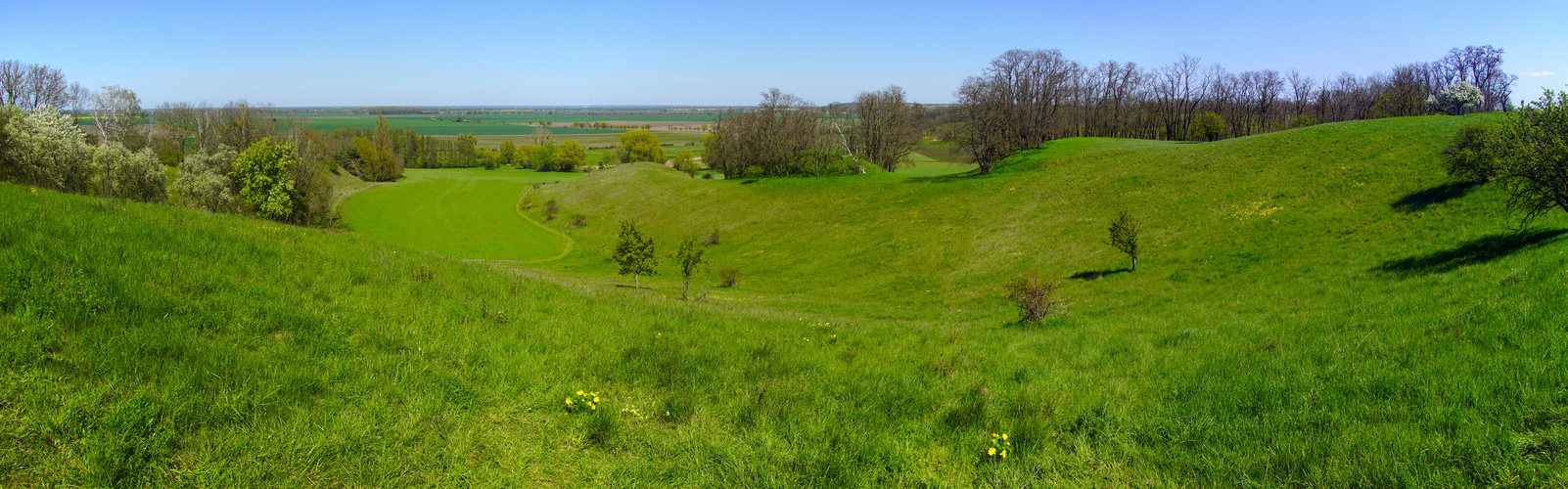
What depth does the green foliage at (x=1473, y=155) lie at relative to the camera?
792 inches

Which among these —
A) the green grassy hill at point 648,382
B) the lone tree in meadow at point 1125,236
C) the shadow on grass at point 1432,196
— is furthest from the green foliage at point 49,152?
the shadow on grass at point 1432,196

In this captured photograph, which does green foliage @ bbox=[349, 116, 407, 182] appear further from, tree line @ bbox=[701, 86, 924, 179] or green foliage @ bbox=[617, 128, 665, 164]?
tree line @ bbox=[701, 86, 924, 179]

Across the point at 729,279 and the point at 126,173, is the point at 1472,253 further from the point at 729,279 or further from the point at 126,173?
the point at 126,173

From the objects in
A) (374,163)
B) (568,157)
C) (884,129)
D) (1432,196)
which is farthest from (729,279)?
(568,157)

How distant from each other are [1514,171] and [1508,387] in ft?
51.1

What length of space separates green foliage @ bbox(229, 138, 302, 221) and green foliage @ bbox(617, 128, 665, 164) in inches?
3510

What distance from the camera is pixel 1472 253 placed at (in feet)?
Result: 51.9

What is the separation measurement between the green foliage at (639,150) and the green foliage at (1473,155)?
400 feet

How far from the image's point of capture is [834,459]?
462 cm

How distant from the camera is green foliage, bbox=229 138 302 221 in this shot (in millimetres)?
44188

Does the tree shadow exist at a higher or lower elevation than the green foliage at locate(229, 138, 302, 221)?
lower

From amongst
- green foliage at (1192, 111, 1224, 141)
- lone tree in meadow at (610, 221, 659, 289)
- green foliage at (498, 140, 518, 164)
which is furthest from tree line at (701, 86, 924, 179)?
green foliage at (498, 140, 518, 164)

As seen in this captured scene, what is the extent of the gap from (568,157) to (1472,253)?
132m

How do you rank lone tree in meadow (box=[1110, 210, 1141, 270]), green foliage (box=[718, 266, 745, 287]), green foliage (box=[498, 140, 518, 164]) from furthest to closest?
green foliage (box=[498, 140, 518, 164]), green foliage (box=[718, 266, 745, 287]), lone tree in meadow (box=[1110, 210, 1141, 270])
